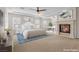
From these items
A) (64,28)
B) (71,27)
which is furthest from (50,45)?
(71,27)

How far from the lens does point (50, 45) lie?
294cm

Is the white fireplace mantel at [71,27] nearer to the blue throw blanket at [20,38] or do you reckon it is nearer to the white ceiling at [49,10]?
the white ceiling at [49,10]

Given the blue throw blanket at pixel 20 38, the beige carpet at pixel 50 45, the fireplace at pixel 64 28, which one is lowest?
the beige carpet at pixel 50 45

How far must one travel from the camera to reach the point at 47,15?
2.93m

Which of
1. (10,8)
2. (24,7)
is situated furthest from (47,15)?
(10,8)

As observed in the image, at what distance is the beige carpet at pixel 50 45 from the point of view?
9.62 ft

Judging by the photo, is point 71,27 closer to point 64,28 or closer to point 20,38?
point 64,28

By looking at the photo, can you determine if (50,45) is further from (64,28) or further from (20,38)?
(20,38)

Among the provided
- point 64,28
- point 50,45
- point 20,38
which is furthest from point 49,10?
point 20,38

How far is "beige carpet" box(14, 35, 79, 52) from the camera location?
2934 mm

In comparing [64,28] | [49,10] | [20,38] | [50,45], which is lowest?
[50,45]

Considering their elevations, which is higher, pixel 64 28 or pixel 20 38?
pixel 64 28

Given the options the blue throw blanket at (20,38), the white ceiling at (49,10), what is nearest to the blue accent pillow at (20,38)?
the blue throw blanket at (20,38)

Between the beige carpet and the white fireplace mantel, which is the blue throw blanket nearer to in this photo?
the beige carpet
